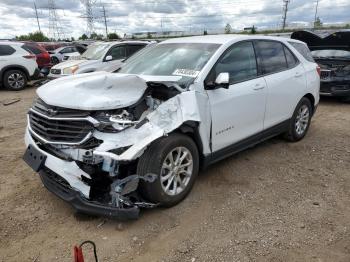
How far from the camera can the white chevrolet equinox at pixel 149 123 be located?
3227 millimetres

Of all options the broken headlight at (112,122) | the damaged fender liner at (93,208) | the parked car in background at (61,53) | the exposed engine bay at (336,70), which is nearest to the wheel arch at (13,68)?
the parked car in background at (61,53)

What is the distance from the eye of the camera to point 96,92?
3.54 meters

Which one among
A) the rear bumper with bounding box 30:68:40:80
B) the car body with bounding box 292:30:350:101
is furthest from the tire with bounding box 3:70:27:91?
the car body with bounding box 292:30:350:101

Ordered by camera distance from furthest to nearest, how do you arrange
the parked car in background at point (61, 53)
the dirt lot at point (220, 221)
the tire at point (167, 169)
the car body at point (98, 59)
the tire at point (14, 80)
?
the parked car in background at point (61, 53) < the tire at point (14, 80) < the car body at point (98, 59) < the tire at point (167, 169) < the dirt lot at point (220, 221)

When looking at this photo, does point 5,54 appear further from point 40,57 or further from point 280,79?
point 280,79

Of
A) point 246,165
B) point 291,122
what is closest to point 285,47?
point 291,122

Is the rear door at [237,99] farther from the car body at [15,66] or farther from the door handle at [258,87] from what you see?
the car body at [15,66]

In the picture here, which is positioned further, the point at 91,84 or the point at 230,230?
the point at 91,84

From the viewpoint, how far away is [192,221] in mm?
3539

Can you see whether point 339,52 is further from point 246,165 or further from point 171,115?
point 171,115

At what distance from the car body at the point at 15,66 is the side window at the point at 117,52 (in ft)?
11.0

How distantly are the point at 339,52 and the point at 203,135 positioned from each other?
6.95m

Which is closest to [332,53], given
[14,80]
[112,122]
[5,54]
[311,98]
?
[311,98]

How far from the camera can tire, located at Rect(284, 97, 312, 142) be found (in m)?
5.61
